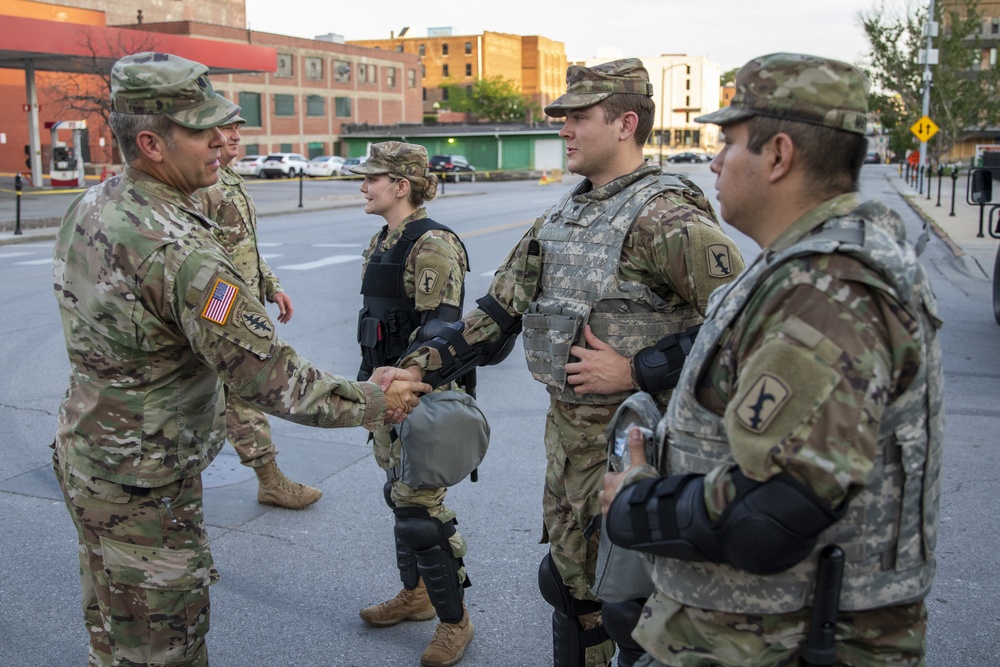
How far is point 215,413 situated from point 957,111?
51104 millimetres

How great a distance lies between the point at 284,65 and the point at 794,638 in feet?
220

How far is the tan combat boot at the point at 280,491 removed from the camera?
5.50 m

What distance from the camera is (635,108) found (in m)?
3.39

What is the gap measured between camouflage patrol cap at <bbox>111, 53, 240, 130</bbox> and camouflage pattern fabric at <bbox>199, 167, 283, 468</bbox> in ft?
8.03

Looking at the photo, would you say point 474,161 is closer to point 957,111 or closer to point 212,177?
point 957,111

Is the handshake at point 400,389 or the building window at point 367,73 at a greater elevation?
the building window at point 367,73

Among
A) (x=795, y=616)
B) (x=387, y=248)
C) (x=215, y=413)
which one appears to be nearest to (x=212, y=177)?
(x=215, y=413)

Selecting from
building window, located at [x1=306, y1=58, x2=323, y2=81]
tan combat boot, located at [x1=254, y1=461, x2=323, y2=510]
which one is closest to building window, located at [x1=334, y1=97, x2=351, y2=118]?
building window, located at [x1=306, y1=58, x2=323, y2=81]

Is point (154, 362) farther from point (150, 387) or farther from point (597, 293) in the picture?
point (597, 293)

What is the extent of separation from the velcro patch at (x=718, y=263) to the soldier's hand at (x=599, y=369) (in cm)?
40

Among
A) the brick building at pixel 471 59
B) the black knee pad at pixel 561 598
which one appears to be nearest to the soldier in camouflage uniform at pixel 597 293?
the black knee pad at pixel 561 598

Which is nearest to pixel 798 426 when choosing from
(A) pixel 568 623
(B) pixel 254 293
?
(A) pixel 568 623

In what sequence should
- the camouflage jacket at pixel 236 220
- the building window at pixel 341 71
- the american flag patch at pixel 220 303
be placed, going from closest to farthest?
1. the american flag patch at pixel 220 303
2. the camouflage jacket at pixel 236 220
3. the building window at pixel 341 71

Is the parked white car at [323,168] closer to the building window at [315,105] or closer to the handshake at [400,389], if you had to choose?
the building window at [315,105]
